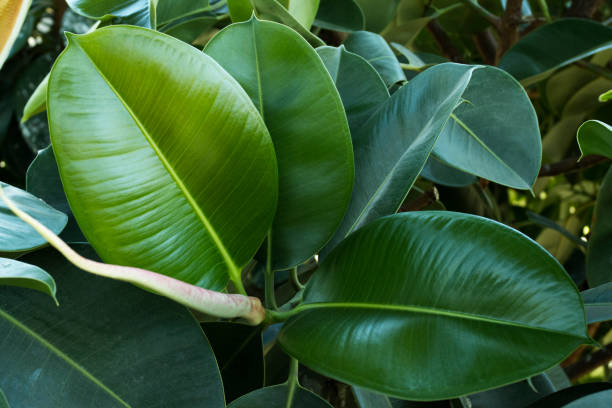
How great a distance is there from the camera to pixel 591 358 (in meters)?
0.92

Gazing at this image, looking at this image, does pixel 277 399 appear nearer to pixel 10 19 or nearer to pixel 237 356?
pixel 237 356

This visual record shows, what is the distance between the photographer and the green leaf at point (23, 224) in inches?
12.7

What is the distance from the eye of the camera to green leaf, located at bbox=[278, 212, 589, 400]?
28 cm

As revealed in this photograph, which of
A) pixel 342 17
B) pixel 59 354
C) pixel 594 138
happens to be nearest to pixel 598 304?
pixel 594 138

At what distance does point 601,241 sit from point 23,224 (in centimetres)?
45

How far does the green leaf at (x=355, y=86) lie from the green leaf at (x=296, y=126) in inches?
4.0

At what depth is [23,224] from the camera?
0.34m

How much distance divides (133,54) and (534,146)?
1.03ft

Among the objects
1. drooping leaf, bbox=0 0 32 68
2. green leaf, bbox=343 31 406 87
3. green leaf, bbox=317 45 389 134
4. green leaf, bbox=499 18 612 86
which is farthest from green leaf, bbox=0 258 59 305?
green leaf, bbox=499 18 612 86

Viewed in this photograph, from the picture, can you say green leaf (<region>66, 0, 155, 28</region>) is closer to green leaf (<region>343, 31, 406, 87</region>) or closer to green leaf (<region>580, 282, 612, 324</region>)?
green leaf (<region>343, 31, 406, 87</region>)

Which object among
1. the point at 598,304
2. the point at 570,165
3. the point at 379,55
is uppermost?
the point at 379,55

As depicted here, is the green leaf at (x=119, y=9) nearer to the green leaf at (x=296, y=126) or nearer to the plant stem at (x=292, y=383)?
the green leaf at (x=296, y=126)

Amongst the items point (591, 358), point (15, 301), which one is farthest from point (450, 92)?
point (591, 358)

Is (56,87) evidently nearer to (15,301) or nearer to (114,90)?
(114,90)
